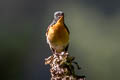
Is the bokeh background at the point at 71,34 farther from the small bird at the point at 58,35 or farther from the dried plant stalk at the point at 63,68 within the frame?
the dried plant stalk at the point at 63,68

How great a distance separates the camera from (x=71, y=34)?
2.58 meters

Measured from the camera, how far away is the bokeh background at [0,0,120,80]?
2.52 meters

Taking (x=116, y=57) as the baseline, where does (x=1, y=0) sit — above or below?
above

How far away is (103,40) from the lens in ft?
8.57

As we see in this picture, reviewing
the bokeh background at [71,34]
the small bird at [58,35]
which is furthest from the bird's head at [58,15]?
the bokeh background at [71,34]

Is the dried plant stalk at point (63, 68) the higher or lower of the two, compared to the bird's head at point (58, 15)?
lower

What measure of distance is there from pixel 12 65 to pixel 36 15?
451 mm

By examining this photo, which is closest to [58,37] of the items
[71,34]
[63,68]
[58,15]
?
[58,15]

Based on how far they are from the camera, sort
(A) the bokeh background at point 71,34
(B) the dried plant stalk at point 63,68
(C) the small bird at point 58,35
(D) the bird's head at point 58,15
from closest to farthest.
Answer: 1. (B) the dried plant stalk at point 63,68
2. (D) the bird's head at point 58,15
3. (C) the small bird at point 58,35
4. (A) the bokeh background at point 71,34

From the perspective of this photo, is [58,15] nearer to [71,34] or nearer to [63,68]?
[63,68]

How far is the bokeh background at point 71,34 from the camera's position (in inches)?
99.2

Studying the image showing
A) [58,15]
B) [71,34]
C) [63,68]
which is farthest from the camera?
[71,34]

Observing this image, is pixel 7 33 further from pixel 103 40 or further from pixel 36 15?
pixel 103 40

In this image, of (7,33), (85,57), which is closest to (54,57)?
(85,57)
